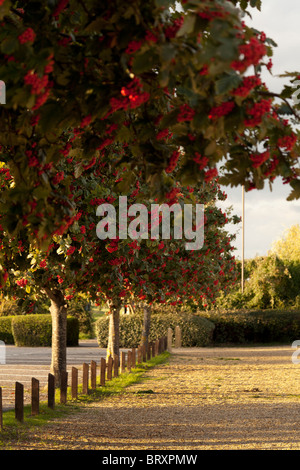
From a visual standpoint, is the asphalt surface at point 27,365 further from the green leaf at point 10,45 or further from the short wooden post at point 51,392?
the green leaf at point 10,45

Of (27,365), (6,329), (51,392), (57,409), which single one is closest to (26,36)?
(51,392)

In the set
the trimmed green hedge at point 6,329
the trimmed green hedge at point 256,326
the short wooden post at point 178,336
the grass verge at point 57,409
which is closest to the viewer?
the grass verge at point 57,409

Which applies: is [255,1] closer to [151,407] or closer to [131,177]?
[131,177]

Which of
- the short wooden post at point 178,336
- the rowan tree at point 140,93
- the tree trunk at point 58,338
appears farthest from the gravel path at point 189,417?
the short wooden post at point 178,336

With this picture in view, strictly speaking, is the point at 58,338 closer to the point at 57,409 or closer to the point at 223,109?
the point at 57,409

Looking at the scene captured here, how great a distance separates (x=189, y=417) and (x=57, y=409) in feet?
8.37

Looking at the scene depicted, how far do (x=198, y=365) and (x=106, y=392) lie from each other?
302 inches

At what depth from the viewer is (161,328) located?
28.9 m

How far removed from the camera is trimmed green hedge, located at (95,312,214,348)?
93.3 feet

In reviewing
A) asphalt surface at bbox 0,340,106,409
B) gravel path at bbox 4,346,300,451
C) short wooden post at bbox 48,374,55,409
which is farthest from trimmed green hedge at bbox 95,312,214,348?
short wooden post at bbox 48,374,55,409

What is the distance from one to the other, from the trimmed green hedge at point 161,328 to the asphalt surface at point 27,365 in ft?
4.68

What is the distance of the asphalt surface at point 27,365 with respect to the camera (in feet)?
50.1

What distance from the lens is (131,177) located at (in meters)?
4.21

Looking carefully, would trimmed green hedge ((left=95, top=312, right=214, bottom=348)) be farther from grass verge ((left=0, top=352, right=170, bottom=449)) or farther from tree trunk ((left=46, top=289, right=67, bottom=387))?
tree trunk ((left=46, top=289, right=67, bottom=387))
